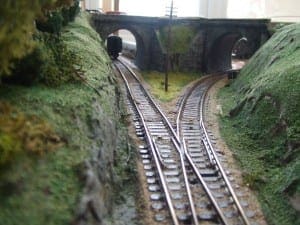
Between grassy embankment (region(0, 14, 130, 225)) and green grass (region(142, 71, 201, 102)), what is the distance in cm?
1290

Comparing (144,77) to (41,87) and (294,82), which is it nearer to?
(294,82)

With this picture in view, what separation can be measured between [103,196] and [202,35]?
96.9ft

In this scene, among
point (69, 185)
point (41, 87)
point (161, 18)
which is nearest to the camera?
point (69, 185)

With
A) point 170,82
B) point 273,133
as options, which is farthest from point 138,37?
point 273,133

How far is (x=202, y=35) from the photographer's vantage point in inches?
1553

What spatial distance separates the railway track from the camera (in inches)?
516

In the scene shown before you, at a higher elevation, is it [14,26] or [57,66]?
[14,26]

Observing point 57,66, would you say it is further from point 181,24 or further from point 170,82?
point 181,24

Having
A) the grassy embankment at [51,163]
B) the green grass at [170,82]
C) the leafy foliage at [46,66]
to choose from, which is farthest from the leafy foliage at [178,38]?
the grassy embankment at [51,163]

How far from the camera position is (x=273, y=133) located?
60.1 ft

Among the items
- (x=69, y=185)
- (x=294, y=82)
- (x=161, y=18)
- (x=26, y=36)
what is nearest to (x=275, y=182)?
(x=294, y=82)

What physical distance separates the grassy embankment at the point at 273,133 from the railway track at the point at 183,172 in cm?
119

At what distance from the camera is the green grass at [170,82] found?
28.5m

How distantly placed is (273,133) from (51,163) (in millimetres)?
11041
